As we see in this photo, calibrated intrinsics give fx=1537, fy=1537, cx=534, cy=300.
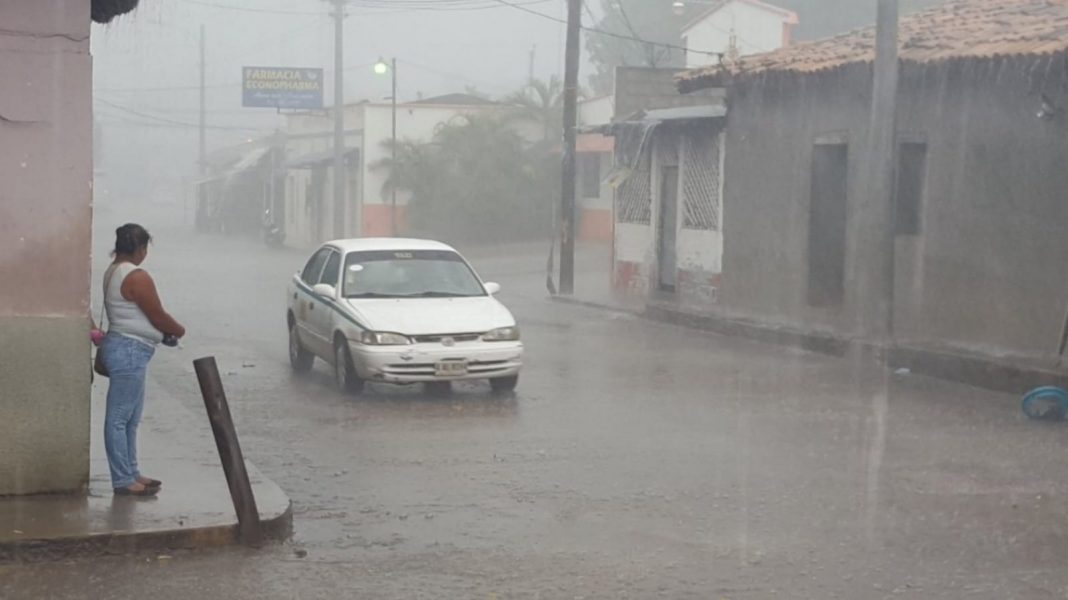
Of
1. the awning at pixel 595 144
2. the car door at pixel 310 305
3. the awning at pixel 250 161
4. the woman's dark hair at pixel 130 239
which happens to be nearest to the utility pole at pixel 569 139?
the car door at pixel 310 305

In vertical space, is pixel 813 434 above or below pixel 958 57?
below

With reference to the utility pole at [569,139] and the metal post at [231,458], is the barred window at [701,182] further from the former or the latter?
the metal post at [231,458]

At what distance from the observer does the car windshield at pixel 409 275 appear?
15031 mm

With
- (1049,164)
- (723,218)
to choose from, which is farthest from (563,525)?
(723,218)

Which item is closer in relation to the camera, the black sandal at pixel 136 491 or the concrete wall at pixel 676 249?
the black sandal at pixel 136 491

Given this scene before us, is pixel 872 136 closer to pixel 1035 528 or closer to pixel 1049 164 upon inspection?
pixel 1049 164

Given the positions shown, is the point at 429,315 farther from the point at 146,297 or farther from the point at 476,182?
the point at 476,182

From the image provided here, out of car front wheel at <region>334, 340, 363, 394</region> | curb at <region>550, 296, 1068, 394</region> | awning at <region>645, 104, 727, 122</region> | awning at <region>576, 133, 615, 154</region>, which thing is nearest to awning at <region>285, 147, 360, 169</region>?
awning at <region>576, 133, 615, 154</region>

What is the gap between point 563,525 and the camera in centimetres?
878

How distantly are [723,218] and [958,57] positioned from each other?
7605 millimetres

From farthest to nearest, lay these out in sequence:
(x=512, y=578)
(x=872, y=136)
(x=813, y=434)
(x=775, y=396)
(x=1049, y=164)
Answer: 1. (x=872, y=136)
2. (x=1049, y=164)
3. (x=775, y=396)
4. (x=813, y=434)
5. (x=512, y=578)

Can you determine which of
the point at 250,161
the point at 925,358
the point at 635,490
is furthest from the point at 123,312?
the point at 250,161

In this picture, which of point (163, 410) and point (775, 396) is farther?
point (775, 396)

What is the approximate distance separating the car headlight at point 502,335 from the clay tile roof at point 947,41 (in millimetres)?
6511
